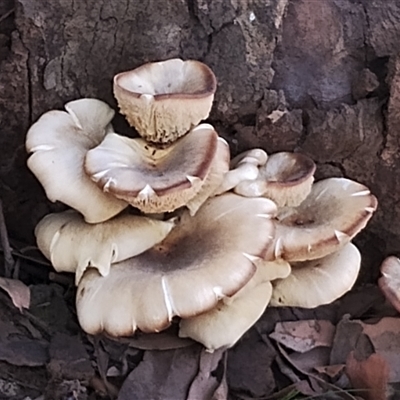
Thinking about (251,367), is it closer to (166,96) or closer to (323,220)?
(323,220)

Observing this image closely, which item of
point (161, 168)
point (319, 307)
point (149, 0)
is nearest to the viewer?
point (161, 168)

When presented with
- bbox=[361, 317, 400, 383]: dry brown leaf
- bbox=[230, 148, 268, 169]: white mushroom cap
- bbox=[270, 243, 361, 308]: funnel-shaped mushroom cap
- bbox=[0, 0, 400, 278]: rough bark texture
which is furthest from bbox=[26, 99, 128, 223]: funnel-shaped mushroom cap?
bbox=[361, 317, 400, 383]: dry brown leaf

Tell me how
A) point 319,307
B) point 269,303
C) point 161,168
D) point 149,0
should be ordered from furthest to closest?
point 319,307 → point 269,303 → point 149,0 → point 161,168

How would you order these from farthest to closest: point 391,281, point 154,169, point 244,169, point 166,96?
point 391,281 < point 244,169 < point 154,169 < point 166,96

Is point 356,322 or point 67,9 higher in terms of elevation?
point 67,9

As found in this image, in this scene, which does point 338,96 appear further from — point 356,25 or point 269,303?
point 269,303

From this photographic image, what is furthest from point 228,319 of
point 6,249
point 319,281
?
point 6,249

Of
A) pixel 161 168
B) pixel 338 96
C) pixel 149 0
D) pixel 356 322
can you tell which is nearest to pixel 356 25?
pixel 338 96
